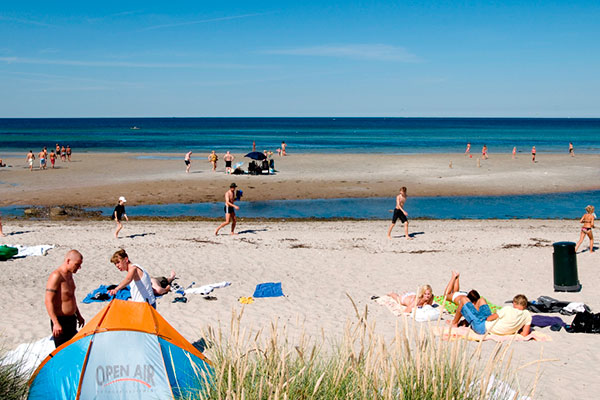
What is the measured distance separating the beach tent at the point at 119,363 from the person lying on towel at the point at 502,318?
14.5ft

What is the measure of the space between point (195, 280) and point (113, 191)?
Result: 18592mm

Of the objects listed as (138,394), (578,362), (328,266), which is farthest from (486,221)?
(138,394)

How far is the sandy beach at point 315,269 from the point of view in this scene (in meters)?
9.00

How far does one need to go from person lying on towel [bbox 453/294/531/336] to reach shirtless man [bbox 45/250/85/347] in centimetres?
537

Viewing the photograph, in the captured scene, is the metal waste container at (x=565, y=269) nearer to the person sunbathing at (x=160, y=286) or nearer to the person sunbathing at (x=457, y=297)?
the person sunbathing at (x=457, y=297)

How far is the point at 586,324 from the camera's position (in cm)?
906

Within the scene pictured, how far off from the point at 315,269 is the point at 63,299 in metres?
7.26

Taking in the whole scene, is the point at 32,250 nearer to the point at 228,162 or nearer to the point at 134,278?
the point at 134,278

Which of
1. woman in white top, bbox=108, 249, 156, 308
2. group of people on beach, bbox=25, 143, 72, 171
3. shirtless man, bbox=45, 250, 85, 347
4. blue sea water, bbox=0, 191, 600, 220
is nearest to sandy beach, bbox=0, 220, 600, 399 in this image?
woman in white top, bbox=108, 249, 156, 308

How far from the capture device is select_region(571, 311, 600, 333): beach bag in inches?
355

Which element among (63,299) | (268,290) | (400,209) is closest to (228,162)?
(400,209)

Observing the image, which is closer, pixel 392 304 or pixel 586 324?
pixel 586 324

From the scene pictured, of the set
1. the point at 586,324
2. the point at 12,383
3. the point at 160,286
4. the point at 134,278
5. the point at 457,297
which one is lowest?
the point at 160,286

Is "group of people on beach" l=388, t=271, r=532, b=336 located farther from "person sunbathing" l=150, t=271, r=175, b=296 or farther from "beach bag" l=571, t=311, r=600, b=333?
"person sunbathing" l=150, t=271, r=175, b=296
